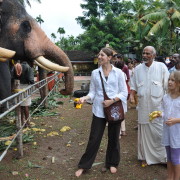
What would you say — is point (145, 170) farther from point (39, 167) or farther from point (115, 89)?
point (39, 167)

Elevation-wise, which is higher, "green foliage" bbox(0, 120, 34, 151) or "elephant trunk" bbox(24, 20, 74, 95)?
"elephant trunk" bbox(24, 20, 74, 95)

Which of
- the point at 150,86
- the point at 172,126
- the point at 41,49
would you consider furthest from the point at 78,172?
the point at 41,49

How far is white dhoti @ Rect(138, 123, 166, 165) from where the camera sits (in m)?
4.03

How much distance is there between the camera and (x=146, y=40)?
94.4 ft

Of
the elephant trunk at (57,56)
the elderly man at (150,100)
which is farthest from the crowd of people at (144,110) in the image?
the elephant trunk at (57,56)

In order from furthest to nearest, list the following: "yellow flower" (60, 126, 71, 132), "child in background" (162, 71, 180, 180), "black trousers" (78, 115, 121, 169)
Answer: "yellow flower" (60, 126, 71, 132) → "black trousers" (78, 115, 121, 169) → "child in background" (162, 71, 180, 180)

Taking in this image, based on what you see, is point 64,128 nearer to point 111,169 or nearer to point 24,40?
point 111,169

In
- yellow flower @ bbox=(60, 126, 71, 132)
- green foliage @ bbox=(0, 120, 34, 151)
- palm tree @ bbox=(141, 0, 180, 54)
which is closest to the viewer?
green foliage @ bbox=(0, 120, 34, 151)

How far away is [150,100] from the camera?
13.0ft

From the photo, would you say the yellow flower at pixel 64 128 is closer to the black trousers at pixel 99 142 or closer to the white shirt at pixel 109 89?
the black trousers at pixel 99 142

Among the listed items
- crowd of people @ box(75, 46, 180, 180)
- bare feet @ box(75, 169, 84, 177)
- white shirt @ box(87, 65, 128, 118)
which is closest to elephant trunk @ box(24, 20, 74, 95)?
white shirt @ box(87, 65, 128, 118)

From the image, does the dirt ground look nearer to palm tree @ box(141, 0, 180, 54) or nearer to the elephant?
the elephant

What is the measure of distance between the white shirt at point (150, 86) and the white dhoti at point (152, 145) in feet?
0.42

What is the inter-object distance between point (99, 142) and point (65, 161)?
3.07 ft
